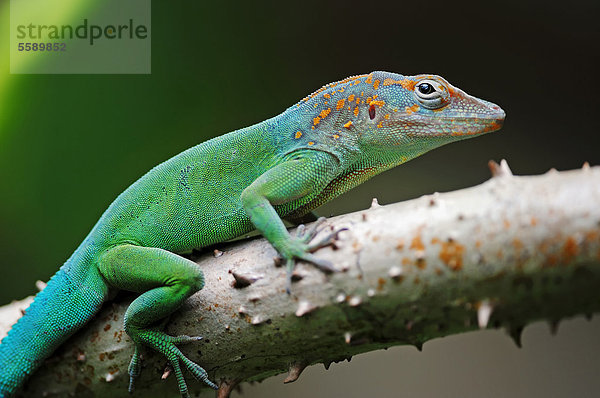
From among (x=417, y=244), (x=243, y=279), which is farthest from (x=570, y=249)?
(x=243, y=279)

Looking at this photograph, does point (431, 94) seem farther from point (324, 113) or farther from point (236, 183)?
point (236, 183)

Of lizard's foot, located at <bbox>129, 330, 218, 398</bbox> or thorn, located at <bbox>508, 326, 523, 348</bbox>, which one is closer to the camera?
thorn, located at <bbox>508, 326, 523, 348</bbox>

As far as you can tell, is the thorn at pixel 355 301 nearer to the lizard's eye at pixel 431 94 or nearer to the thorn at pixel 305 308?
the thorn at pixel 305 308

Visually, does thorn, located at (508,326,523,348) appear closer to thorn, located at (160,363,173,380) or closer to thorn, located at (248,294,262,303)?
thorn, located at (248,294,262,303)

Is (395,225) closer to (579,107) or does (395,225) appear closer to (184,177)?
(184,177)

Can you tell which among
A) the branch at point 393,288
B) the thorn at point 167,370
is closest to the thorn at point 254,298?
the branch at point 393,288

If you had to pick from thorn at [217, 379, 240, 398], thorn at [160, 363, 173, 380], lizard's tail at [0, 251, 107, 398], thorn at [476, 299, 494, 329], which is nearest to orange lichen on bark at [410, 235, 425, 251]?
thorn at [476, 299, 494, 329]

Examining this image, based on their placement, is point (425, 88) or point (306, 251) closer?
point (306, 251)
